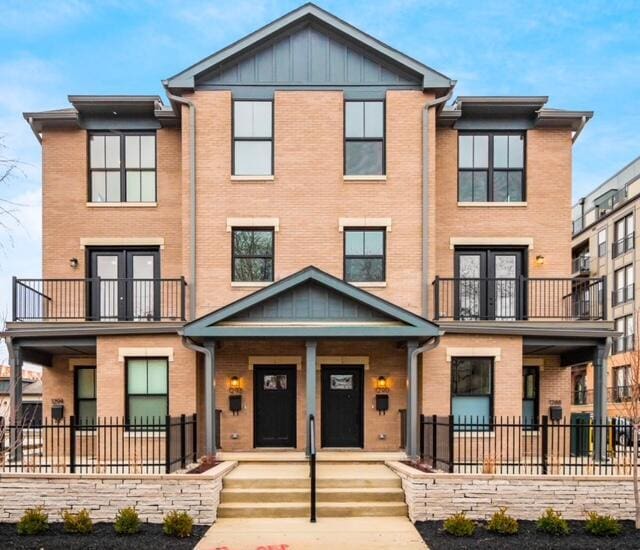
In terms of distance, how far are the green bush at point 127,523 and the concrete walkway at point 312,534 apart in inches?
48.2

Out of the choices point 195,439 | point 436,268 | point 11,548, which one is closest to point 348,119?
point 436,268

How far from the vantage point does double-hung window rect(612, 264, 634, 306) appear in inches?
1513

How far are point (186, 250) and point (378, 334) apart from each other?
538cm

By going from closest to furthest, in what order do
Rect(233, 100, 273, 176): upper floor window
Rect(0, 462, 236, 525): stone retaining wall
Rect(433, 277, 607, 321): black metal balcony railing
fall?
1. Rect(0, 462, 236, 525): stone retaining wall
2. Rect(233, 100, 273, 176): upper floor window
3. Rect(433, 277, 607, 321): black metal balcony railing

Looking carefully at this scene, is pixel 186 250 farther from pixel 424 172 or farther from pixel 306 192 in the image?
pixel 424 172

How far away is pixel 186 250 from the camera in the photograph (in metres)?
14.7

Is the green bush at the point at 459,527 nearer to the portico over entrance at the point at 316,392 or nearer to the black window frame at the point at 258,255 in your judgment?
the portico over entrance at the point at 316,392

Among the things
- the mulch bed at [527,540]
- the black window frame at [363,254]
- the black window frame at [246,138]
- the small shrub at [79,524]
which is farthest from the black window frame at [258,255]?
the mulch bed at [527,540]

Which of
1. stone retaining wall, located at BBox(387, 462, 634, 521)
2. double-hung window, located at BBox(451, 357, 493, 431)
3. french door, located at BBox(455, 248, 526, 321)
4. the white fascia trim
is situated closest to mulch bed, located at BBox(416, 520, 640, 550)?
stone retaining wall, located at BBox(387, 462, 634, 521)

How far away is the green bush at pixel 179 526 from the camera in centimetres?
945

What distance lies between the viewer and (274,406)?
14.9 metres

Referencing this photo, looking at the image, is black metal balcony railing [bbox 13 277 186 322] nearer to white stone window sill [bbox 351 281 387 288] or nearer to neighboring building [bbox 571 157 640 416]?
white stone window sill [bbox 351 281 387 288]

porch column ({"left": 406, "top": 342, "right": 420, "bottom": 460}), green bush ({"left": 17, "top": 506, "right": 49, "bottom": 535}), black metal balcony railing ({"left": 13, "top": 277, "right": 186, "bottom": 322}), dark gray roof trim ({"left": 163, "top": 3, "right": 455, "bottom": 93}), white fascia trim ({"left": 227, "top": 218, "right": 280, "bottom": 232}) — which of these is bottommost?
green bush ({"left": 17, "top": 506, "right": 49, "bottom": 535})

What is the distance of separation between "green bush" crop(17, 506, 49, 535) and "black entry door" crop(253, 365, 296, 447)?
19.0ft
